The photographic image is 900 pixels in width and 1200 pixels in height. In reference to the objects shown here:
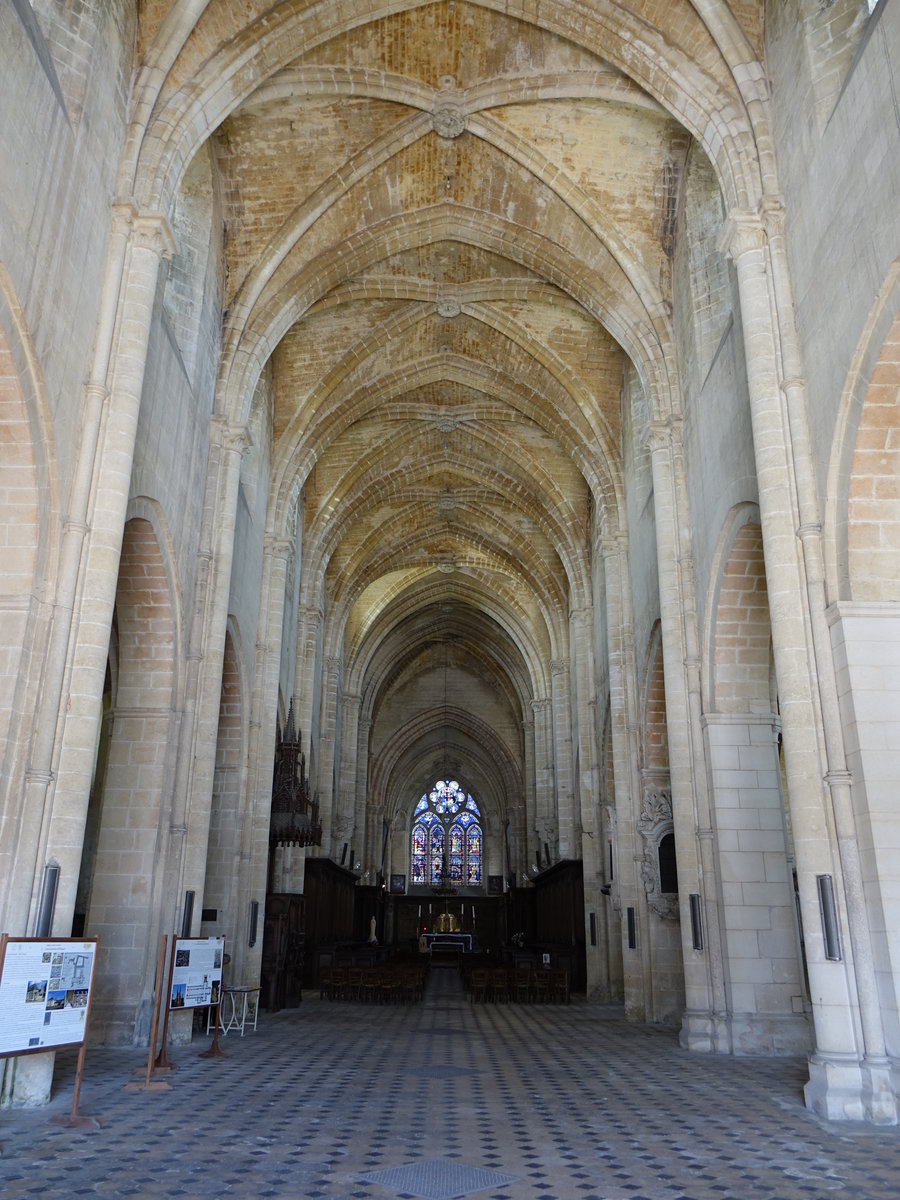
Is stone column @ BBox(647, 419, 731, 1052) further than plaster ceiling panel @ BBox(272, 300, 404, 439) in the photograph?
No

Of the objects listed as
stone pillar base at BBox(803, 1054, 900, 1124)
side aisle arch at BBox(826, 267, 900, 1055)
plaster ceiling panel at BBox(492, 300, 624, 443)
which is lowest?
stone pillar base at BBox(803, 1054, 900, 1124)

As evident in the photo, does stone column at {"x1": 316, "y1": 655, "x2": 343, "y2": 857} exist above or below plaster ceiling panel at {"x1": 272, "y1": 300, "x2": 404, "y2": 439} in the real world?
below

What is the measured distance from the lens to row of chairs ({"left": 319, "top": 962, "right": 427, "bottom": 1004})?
2059 centimetres

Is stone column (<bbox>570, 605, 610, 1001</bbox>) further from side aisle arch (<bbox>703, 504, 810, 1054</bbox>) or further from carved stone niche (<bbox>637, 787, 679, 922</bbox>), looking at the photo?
side aisle arch (<bbox>703, 504, 810, 1054</bbox>)

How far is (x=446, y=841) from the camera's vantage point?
161ft

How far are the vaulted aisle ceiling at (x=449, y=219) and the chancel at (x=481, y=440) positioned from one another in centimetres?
6

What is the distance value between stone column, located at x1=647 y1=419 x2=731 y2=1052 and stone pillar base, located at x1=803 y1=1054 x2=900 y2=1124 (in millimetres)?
4176

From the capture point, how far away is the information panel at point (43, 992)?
6.73 meters

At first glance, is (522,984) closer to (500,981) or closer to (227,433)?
(500,981)

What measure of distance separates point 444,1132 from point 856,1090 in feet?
11.3

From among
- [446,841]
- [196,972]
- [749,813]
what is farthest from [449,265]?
[446,841]

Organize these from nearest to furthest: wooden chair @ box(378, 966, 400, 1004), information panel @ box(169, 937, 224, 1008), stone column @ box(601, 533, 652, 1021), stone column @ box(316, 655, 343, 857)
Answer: information panel @ box(169, 937, 224, 1008)
stone column @ box(601, 533, 652, 1021)
wooden chair @ box(378, 966, 400, 1004)
stone column @ box(316, 655, 343, 857)

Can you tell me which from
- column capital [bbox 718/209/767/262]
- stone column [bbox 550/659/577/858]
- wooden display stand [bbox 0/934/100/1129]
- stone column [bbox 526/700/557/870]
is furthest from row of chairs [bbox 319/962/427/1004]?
column capital [bbox 718/209/767/262]

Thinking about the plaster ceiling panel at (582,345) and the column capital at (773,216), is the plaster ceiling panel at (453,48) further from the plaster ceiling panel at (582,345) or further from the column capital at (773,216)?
the plaster ceiling panel at (582,345)
